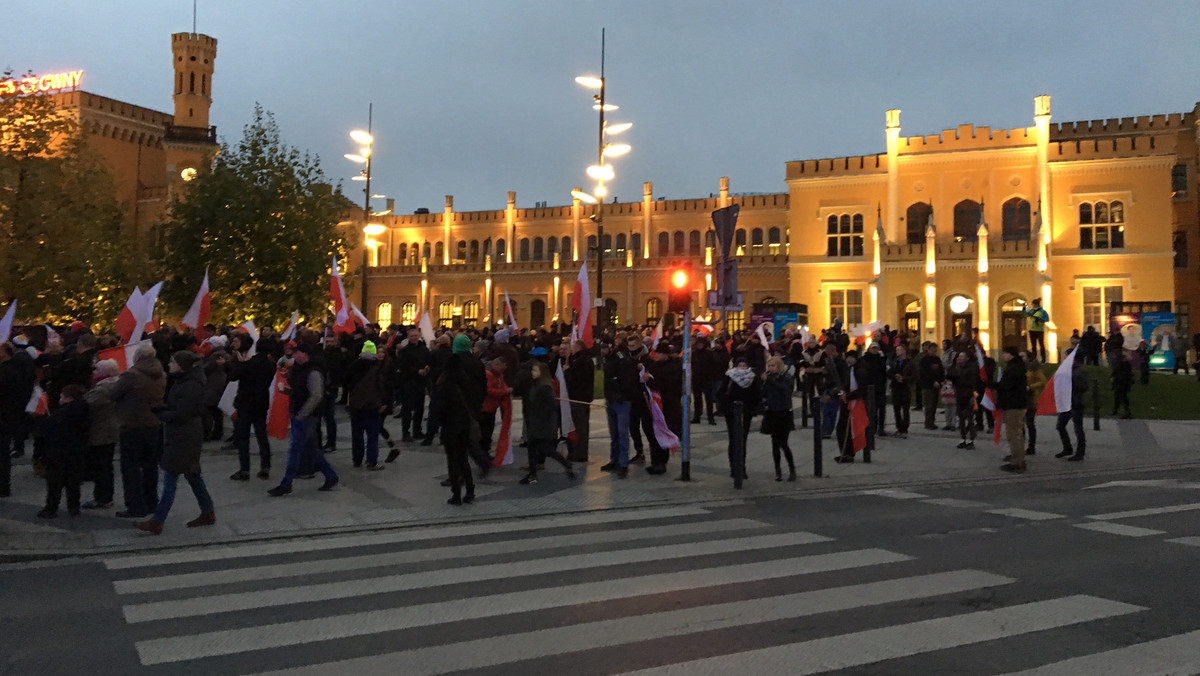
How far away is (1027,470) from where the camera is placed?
1375 cm

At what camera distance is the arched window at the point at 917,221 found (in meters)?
44.7

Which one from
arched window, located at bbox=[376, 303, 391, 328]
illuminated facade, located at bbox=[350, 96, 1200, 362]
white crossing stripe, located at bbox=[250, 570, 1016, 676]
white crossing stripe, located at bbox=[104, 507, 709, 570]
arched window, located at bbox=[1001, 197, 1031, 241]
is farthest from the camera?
arched window, located at bbox=[376, 303, 391, 328]

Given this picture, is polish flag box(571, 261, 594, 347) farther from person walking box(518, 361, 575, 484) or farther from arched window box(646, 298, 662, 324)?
arched window box(646, 298, 662, 324)

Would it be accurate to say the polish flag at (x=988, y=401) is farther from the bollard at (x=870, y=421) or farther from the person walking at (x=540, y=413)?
the person walking at (x=540, y=413)

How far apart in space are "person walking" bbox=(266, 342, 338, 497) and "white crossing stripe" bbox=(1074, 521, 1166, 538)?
8.78 metres

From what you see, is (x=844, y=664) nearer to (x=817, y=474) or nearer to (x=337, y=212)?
(x=817, y=474)

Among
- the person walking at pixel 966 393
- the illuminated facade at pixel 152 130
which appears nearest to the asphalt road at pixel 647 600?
the person walking at pixel 966 393

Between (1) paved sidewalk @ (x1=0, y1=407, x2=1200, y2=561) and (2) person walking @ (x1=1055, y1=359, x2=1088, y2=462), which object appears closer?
(1) paved sidewalk @ (x1=0, y1=407, x2=1200, y2=561)

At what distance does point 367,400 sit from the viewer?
12.6 metres

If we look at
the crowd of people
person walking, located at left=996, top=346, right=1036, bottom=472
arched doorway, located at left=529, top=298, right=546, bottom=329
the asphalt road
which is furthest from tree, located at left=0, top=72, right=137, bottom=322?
arched doorway, located at left=529, top=298, right=546, bottom=329

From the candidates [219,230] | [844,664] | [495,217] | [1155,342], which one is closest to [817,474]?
[844,664]

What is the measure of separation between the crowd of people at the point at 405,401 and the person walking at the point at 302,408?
0.02 m

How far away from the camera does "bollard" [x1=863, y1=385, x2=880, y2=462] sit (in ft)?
48.0

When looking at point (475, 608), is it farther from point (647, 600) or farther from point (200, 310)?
point (200, 310)
